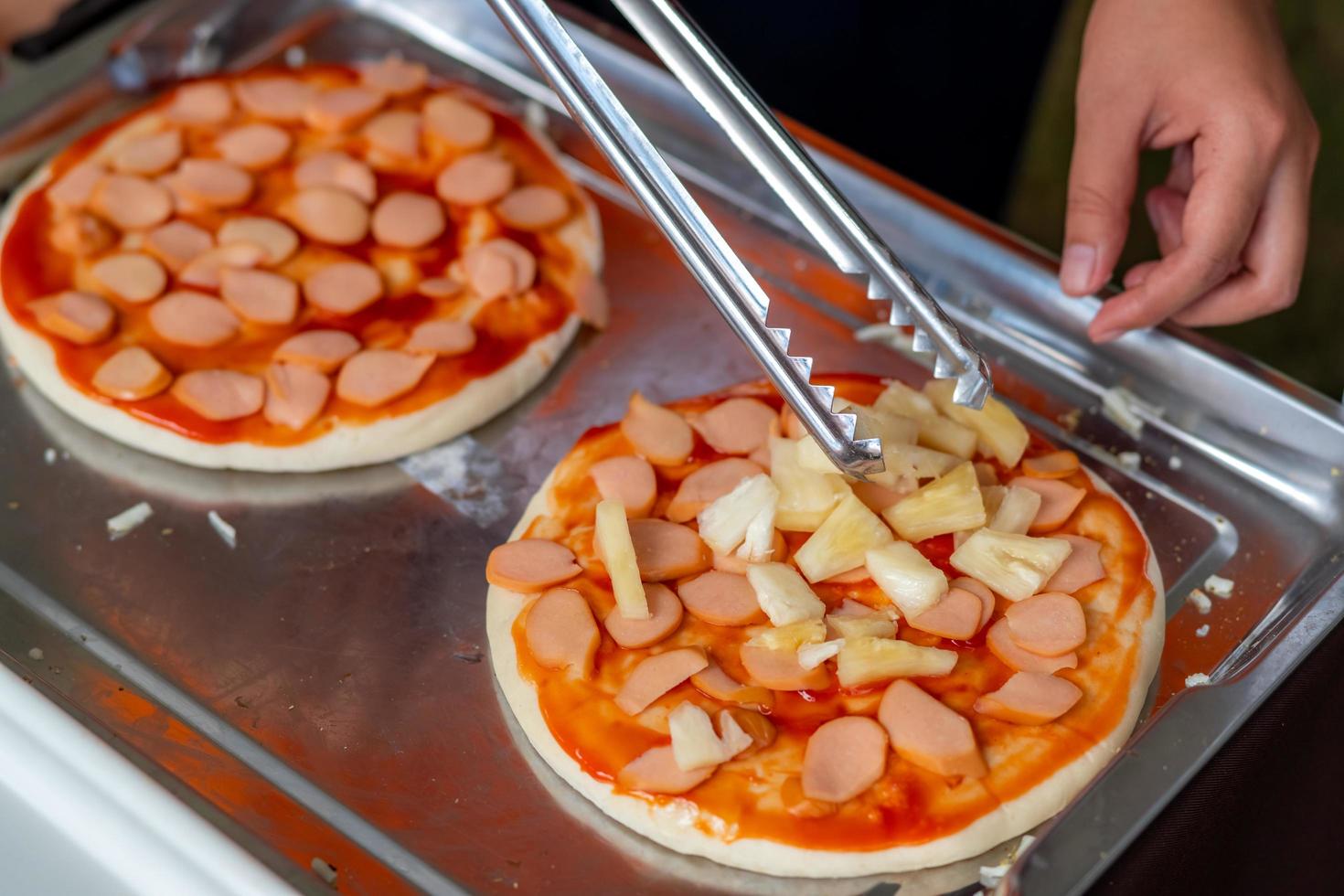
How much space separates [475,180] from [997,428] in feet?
2.28

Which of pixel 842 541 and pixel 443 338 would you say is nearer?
pixel 842 541

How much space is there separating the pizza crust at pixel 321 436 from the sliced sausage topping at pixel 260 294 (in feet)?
0.54

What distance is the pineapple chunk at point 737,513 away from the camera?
120 centimetres

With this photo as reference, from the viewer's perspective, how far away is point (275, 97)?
67.3 inches

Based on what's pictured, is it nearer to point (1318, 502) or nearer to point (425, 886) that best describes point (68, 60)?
point (425, 886)

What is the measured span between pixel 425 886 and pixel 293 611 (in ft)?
1.08

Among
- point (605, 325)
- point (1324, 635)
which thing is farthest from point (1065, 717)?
point (605, 325)

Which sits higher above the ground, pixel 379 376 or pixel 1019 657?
pixel 379 376

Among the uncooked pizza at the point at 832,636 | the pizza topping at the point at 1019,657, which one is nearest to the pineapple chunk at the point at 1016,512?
the uncooked pizza at the point at 832,636

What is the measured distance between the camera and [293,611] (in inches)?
50.7

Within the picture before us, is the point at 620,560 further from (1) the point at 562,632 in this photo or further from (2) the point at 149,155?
(2) the point at 149,155

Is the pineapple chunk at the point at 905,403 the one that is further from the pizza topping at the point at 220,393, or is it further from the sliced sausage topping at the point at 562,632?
the pizza topping at the point at 220,393

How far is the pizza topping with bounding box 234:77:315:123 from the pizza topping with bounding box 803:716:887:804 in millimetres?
1076

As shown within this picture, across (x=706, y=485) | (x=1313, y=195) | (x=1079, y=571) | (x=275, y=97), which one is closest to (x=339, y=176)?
(x=275, y=97)
